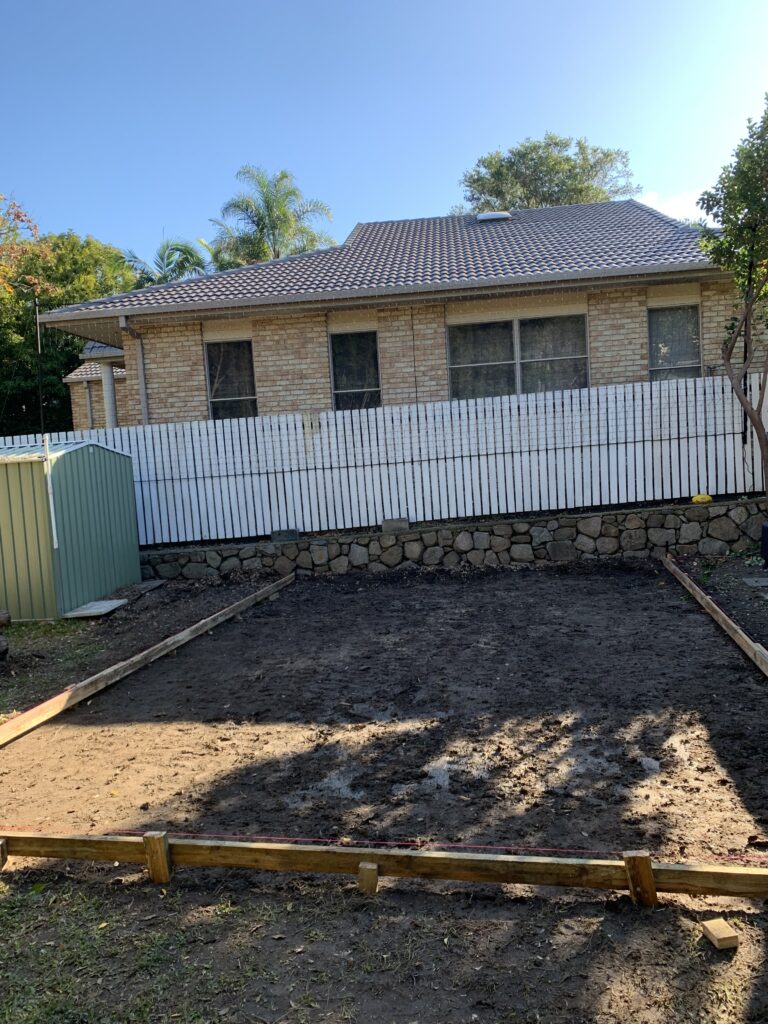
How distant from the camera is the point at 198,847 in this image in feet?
10.7

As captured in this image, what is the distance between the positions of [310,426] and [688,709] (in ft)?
A: 24.2

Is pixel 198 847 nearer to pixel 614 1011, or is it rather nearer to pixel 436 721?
pixel 614 1011

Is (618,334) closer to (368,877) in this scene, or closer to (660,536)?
(660,536)

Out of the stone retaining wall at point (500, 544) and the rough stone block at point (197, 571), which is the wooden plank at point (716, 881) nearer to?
the stone retaining wall at point (500, 544)

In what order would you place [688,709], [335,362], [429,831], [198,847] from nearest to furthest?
[198,847]
[429,831]
[688,709]
[335,362]

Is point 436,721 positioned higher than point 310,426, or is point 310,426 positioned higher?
point 310,426

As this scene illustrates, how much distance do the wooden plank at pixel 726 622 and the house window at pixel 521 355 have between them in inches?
182

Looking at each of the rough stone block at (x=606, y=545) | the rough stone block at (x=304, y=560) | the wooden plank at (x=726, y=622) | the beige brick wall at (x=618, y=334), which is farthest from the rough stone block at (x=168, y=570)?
the beige brick wall at (x=618, y=334)

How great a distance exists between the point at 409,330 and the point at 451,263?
5.30 ft

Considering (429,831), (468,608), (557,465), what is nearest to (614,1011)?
(429,831)

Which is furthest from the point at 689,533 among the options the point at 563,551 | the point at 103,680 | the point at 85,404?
the point at 85,404

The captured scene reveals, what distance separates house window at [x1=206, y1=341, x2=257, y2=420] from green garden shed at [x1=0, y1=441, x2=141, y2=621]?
4335mm

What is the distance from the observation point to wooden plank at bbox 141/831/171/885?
3.25 meters

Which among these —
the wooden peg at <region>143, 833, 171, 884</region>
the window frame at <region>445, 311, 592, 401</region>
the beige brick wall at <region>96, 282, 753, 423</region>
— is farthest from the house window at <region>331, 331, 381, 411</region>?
the wooden peg at <region>143, 833, 171, 884</region>
